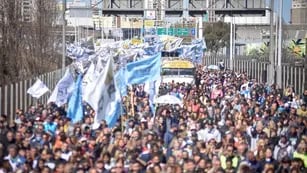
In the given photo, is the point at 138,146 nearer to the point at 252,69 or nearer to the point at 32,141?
the point at 32,141

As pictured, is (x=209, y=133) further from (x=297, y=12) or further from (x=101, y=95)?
(x=297, y=12)

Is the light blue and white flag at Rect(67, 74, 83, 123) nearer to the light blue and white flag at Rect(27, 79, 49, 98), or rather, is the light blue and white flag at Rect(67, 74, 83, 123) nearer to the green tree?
the light blue and white flag at Rect(27, 79, 49, 98)

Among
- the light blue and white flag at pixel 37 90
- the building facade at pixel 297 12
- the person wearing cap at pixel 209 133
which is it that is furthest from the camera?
the building facade at pixel 297 12

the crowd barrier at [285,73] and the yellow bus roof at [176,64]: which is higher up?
the yellow bus roof at [176,64]

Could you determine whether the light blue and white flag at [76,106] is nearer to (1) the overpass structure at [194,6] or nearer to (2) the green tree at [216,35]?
(1) the overpass structure at [194,6]

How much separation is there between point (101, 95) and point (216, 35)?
85.7 m

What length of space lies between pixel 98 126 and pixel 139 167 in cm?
397

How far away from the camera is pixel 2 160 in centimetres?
1397

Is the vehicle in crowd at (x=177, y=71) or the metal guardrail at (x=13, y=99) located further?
the vehicle in crowd at (x=177, y=71)

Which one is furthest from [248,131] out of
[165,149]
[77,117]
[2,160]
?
[2,160]

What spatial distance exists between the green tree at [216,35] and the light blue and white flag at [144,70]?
256ft

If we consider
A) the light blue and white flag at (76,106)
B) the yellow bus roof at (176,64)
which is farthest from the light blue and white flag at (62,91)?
the yellow bus roof at (176,64)

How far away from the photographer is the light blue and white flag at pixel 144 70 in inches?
874

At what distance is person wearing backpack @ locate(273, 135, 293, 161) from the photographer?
48.0ft
